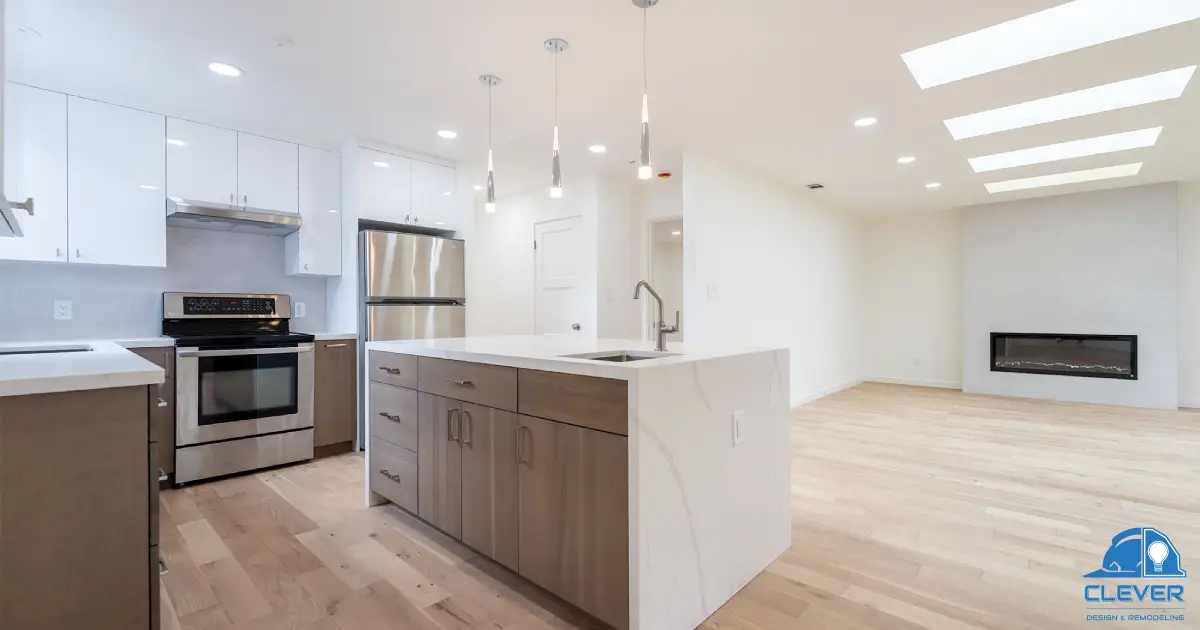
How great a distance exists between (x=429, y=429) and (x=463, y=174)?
2.87 metres

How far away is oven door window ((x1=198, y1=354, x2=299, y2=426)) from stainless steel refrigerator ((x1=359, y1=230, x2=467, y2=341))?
62 centimetres

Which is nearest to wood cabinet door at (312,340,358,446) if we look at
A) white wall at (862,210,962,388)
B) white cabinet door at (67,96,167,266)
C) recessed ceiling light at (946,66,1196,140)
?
white cabinet door at (67,96,167,266)

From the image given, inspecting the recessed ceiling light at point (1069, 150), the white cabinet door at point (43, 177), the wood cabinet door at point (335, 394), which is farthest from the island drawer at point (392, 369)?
the recessed ceiling light at point (1069, 150)

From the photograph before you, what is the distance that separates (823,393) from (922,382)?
194 cm

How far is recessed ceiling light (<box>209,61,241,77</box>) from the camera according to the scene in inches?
108

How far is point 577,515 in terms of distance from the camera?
1650mm

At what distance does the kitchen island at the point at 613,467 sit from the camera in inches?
60.3

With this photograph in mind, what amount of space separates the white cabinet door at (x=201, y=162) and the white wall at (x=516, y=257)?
2113 mm

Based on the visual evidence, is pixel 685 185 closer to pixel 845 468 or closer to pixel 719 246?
pixel 719 246

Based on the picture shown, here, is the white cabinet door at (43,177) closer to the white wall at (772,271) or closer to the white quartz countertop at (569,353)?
the white quartz countertop at (569,353)

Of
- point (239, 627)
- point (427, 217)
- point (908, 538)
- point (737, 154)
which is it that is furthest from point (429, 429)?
point (737, 154)

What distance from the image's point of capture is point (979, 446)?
13.2 feet

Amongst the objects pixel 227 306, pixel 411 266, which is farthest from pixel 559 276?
pixel 227 306

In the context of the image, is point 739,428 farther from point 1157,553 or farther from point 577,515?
point 1157,553
